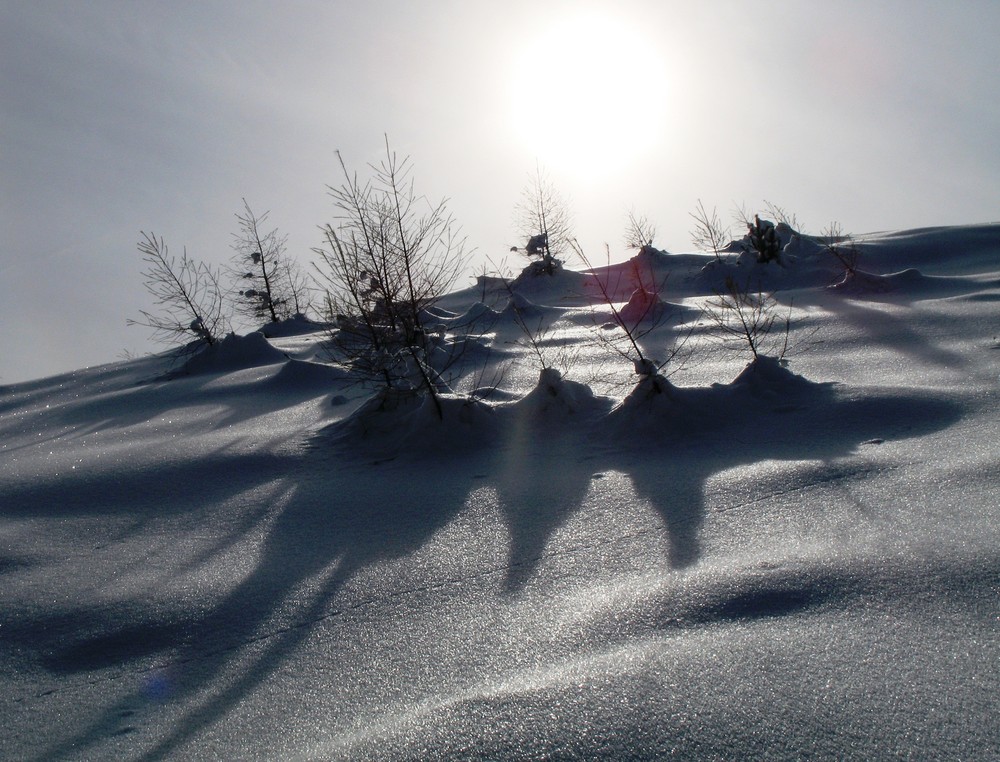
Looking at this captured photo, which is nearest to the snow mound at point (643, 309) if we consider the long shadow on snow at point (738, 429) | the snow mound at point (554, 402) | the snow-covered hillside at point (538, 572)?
the snow-covered hillside at point (538, 572)

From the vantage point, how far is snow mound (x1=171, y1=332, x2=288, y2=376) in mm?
13562

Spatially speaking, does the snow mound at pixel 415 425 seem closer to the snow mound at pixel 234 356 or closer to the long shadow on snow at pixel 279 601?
the long shadow on snow at pixel 279 601

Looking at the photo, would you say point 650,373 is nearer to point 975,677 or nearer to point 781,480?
point 781,480

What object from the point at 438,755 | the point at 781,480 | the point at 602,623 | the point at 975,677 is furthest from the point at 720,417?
the point at 438,755

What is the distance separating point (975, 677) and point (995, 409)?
4155 mm

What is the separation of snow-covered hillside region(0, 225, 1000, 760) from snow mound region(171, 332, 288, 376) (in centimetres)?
437

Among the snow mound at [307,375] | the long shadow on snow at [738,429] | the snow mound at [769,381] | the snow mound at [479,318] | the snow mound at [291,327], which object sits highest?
the snow mound at [291,327]

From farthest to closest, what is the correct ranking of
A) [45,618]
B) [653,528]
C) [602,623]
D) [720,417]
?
1. [720,417]
2. [653,528]
3. [45,618]
4. [602,623]

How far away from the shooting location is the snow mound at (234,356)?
13562 millimetres

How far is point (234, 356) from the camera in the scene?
13680 mm

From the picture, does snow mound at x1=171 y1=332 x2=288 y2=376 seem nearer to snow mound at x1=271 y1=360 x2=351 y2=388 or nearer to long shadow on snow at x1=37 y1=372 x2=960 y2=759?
snow mound at x1=271 y1=360 x2=351 y2=388

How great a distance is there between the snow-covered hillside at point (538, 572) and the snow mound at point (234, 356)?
14.3 ft

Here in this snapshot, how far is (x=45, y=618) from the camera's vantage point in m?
3.98

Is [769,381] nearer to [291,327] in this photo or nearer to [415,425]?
[415,425]
